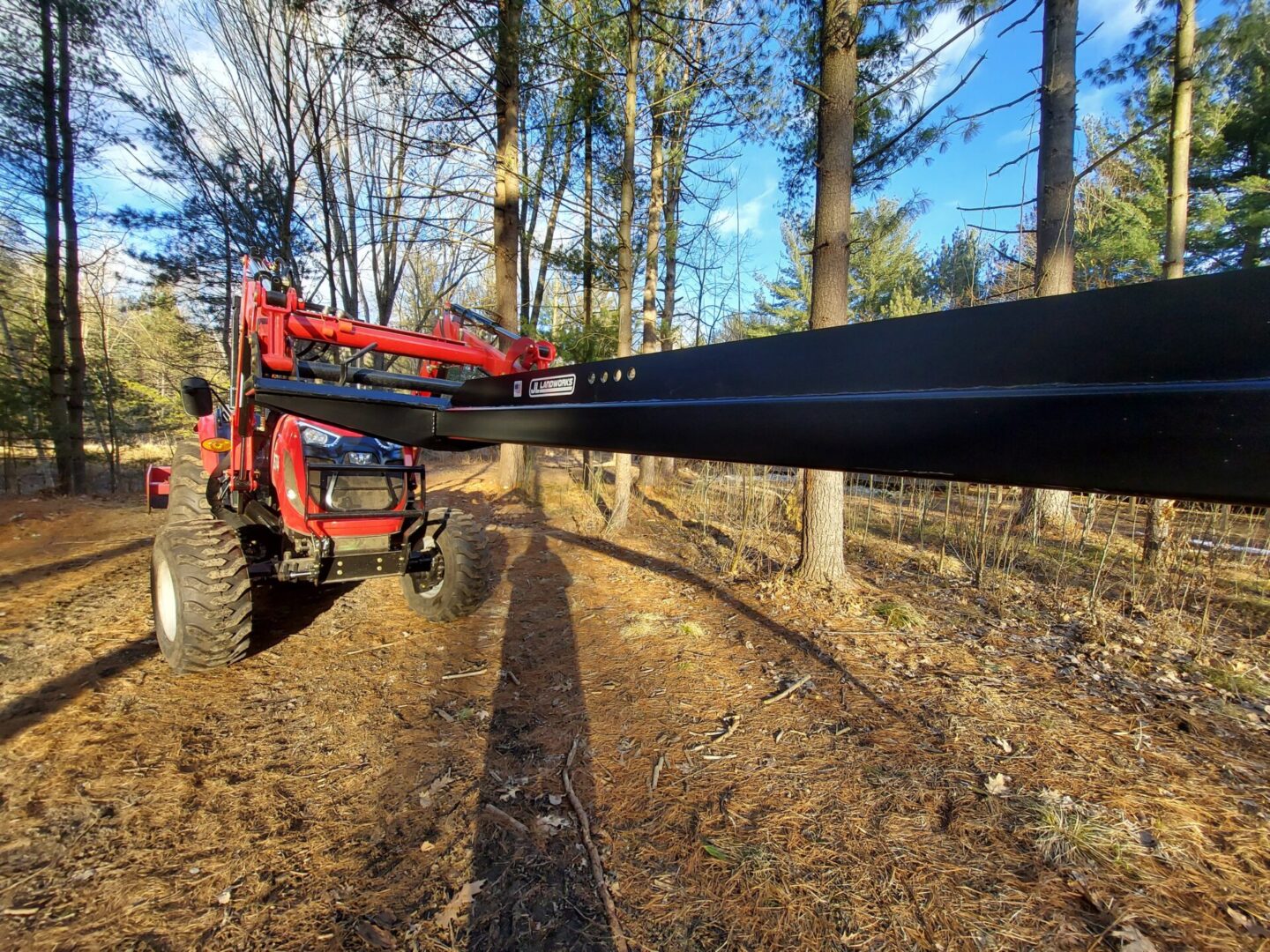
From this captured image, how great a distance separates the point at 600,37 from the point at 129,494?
42.5 ft

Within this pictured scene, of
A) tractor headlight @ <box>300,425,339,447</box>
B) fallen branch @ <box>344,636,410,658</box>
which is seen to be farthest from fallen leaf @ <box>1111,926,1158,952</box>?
tractor headlight @ <box>300,425,339,447</box>

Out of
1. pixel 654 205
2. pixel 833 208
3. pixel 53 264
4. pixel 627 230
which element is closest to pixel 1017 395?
pixel 833 208

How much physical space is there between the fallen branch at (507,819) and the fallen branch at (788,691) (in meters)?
1.64

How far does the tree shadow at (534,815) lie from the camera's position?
1.76 m

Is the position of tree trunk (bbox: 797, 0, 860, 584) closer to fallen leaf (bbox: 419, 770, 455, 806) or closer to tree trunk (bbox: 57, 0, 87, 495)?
fallen leaf (bbox: 419, 770, 455, 806)

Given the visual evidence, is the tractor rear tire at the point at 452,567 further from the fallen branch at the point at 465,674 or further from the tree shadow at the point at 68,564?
the tree shadow at the point at 68,564

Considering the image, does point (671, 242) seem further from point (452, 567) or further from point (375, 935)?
point (375, 935)

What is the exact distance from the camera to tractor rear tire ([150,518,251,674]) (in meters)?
3.08

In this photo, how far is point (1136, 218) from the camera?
12.3 metres

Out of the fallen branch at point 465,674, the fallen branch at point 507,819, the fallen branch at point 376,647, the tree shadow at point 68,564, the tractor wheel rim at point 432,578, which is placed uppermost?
the tractor wheel rim at point 432,578

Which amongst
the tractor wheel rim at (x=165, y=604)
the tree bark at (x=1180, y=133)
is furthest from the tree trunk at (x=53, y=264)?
the tree bark at (x=1180, y=133)

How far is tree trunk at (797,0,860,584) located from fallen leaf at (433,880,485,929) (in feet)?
13.3

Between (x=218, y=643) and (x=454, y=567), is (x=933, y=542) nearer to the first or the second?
(x=454, y=567)

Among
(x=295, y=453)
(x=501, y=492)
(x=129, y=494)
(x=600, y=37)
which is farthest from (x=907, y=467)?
(x=129, y=494)
